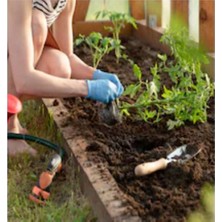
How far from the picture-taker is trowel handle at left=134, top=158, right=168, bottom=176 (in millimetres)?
1861

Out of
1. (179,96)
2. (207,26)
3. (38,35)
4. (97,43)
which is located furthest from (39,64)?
(207,26)

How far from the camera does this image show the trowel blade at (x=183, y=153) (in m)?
1.98

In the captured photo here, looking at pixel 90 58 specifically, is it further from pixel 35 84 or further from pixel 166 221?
pixel 166 221

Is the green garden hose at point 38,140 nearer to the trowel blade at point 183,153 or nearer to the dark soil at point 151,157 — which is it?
the dark soil at point 151,157

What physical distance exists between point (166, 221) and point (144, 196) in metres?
→ 0.15

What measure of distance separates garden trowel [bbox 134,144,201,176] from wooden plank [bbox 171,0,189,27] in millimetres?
1162

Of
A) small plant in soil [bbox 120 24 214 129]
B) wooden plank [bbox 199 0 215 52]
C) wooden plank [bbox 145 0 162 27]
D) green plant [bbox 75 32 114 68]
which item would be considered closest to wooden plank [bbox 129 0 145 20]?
wooden plank [bbox 145 0 162 27]

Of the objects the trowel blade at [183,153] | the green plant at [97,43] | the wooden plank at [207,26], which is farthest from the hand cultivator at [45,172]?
the wooden plank at [207,26]

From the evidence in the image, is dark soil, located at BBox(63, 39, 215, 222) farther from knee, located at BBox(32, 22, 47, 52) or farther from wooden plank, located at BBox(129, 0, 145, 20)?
wooden plank, located at BBox(129, 0, 145, 20)

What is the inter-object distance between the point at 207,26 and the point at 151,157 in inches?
39.1

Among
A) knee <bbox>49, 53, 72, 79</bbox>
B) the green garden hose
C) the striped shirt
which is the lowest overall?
the green garden hose

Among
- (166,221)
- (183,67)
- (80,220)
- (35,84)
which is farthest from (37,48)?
(166,221)

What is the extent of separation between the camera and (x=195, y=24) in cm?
309
